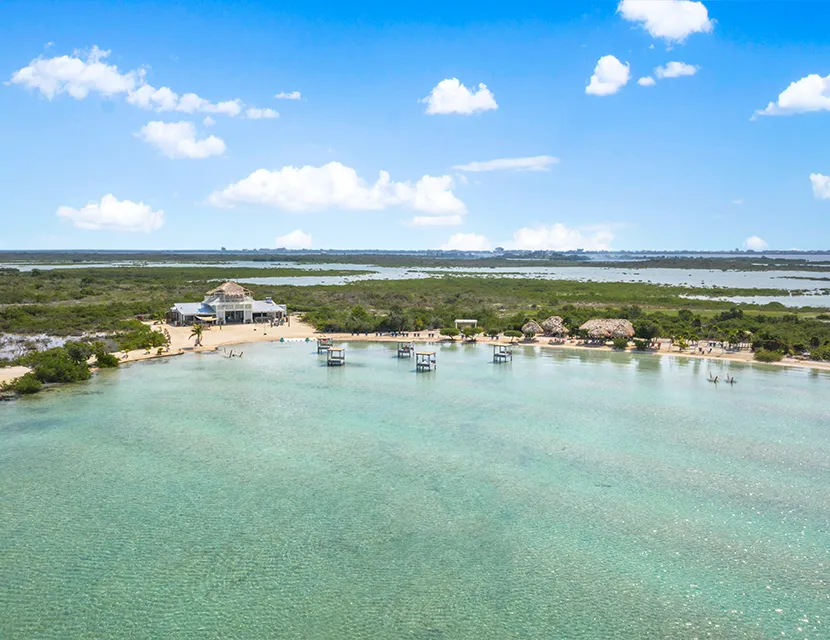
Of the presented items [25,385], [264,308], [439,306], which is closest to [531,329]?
[439,306]

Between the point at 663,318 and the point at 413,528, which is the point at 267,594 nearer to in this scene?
the point at 413,528

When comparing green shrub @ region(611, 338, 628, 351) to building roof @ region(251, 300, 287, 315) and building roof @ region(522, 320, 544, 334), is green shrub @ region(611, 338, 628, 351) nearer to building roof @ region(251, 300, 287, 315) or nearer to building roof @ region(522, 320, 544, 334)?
building roof @ region(522, 320, 544, 334)

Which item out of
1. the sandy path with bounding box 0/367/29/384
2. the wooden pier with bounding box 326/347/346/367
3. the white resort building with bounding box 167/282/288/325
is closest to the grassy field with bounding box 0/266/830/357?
the white resort building with bounding box 167/282/288/325

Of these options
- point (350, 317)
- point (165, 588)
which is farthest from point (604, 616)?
point (350, 317)

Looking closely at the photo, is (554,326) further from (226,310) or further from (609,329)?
(226,310)

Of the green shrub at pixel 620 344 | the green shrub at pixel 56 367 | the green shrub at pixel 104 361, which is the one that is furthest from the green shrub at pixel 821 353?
the green shrub at pixel 56 367

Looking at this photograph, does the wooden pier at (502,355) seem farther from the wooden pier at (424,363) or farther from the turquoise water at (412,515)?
the turquoise water at (412,515)
